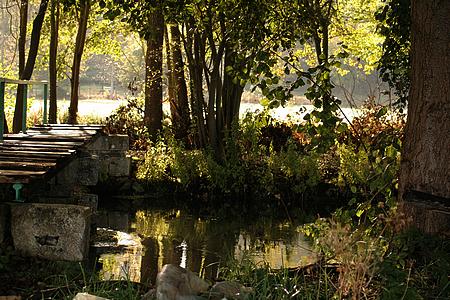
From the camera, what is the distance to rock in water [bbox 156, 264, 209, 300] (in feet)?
16.8

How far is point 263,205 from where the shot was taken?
14164mm

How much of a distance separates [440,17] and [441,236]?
62.1 inches

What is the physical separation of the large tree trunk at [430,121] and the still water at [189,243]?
2.49 m

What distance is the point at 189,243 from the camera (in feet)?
36.3

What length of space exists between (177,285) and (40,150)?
4.38 m

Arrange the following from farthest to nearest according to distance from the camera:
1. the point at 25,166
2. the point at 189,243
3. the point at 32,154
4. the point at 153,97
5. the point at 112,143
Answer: the point at 153,97, the point at 112,143, the point at 189,243, the point at 32,154, the point at 25,166

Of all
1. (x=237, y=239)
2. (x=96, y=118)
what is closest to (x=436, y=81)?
(x=237, y=239)

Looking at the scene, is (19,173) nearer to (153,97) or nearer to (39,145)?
(39,145)

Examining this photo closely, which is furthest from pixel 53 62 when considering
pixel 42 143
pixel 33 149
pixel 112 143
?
pixel 33 149

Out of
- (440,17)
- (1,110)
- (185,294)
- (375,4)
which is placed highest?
(375,4)

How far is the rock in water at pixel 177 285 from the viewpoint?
5133 mm

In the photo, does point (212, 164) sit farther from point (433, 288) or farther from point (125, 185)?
point (433, 288)

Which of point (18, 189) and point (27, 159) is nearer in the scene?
point (18, 189)

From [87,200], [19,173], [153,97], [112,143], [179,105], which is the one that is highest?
[153,97]
